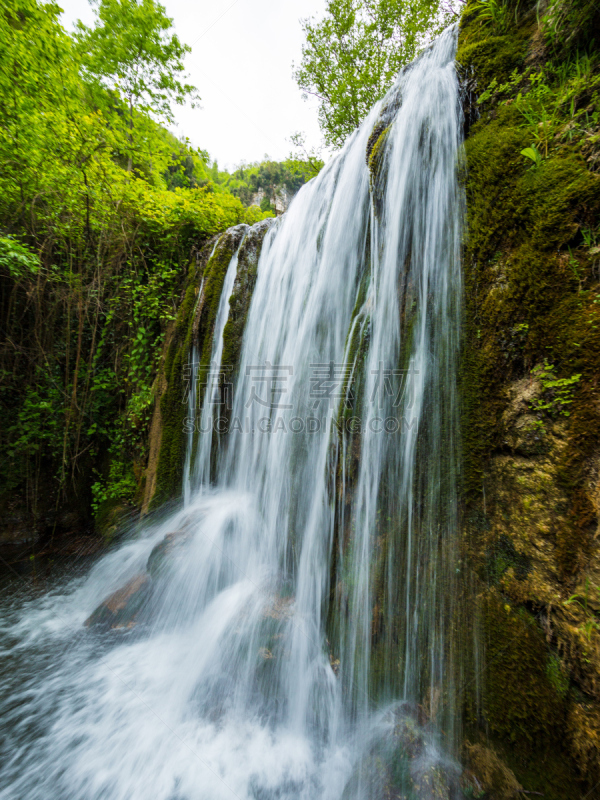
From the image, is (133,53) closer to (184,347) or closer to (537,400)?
(184,347)

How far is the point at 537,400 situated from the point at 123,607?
14.1 feet

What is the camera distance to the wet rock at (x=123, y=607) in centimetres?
339

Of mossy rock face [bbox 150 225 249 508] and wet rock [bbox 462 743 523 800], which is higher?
mossy rock face [bbox 150 225 249 508]

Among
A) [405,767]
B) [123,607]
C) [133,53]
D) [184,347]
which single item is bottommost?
[123,607]

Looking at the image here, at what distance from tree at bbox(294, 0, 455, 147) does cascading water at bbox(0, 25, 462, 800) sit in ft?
24.2

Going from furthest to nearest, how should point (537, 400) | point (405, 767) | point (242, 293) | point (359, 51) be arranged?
point (359, 51), point (242, 293), point (405, 767), point (537, 400)

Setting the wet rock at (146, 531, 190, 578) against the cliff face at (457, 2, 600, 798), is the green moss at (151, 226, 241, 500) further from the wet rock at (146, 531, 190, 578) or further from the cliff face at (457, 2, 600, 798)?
the cliff face at (457, 2, 600, 798)

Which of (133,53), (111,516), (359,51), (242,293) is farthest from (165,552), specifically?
(359,51)

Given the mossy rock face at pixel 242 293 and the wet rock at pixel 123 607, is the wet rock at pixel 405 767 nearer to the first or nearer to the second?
the wet rock at pixel 123 607

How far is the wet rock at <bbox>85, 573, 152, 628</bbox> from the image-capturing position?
3.39m

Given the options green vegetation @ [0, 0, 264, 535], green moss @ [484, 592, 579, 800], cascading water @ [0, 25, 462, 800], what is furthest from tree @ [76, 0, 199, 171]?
green moss @ [484, 592, 579, 800]

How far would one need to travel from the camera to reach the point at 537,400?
161 cm

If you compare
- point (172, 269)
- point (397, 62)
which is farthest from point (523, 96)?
point (397, 62)

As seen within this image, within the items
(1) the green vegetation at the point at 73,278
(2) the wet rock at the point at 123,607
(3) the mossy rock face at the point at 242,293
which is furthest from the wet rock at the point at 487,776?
(1) the green vegetation at the point at 73,278
